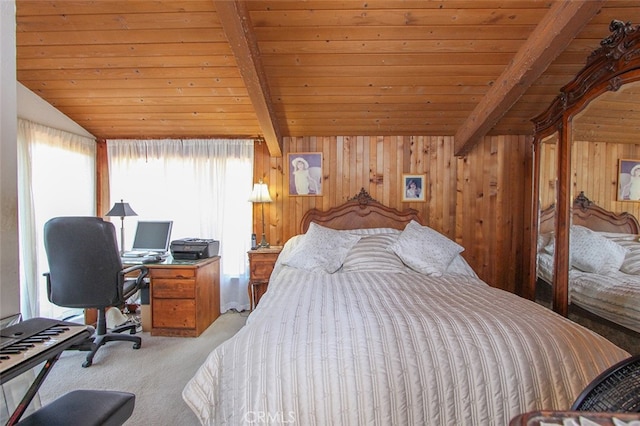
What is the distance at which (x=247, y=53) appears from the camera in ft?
6.63

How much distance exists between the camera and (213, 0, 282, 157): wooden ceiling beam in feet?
5.81

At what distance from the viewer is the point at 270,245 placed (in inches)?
136

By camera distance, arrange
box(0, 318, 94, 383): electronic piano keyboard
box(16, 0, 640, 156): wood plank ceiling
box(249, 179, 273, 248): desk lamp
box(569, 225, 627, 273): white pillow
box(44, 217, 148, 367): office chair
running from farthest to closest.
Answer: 1. box(249, 179, 273, 248): desk lamp
2. box(44, 217, 148, 367): office chair
3. box(16, 0, 640, 156): wood plank ceiling
4. box(569, 225, 627, 273): white pillow
5. box(0, 318, 94, 383): electronic piano keyboard

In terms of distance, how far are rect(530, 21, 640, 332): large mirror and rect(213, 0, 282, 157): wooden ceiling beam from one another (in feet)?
6.74

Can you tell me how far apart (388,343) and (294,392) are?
0.40 meters

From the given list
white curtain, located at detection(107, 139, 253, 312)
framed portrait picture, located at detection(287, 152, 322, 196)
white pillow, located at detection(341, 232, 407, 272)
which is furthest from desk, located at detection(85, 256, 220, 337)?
white pillow, located at detection(341, 232, 407, 272)

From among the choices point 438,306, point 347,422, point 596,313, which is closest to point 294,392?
point 347,422

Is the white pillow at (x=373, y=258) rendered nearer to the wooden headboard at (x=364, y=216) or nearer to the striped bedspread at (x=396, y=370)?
the wooden headboard at (x=364, y=216)

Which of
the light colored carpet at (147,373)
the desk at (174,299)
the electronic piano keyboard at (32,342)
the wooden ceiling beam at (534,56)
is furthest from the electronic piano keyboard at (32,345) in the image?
the wooden ceiling beam at (534,56)

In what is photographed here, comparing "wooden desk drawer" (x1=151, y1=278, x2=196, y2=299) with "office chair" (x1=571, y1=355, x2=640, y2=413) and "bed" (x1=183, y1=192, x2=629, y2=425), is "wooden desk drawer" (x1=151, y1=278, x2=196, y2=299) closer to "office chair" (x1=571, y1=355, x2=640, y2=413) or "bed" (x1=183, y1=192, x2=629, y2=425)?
"bed" (x1=183, y1=192, x2=629, y2=425)

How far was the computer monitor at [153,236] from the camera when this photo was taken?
3.26 metres

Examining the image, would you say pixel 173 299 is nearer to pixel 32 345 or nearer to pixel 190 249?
pixel 190 249

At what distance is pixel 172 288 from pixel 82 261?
75 cm

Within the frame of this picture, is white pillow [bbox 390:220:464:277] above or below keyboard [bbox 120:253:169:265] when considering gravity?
above
